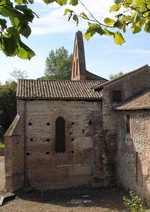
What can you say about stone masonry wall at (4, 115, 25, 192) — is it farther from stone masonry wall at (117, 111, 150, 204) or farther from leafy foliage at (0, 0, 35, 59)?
leafy foliage at (0, 0, 35, 59)

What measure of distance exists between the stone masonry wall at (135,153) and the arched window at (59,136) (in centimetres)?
367

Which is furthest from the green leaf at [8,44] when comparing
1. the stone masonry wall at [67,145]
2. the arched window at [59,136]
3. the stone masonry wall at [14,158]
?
the arched window at [59,136]

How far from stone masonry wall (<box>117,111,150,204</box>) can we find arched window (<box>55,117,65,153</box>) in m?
3.67

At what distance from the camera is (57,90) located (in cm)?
2123

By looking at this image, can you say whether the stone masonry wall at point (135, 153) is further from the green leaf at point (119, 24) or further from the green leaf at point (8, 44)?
the green leaf at point (8, 44)

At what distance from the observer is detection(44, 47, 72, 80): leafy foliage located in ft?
198

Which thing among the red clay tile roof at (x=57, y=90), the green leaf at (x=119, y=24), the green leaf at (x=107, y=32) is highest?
the red clay tile roof at (x=57, y=90)

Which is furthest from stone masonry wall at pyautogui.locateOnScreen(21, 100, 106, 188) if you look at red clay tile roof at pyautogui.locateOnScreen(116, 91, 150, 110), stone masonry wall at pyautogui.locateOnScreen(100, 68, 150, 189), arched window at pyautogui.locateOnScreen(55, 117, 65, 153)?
red clay tile roof at pyautogui.locateOnScreen(116, 91, 150, 110)

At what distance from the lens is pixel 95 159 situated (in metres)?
20.8

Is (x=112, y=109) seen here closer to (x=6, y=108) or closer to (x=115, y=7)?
(x=115, y=7)

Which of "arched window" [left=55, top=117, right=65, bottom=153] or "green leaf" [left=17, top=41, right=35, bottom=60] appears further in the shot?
"arched window" [left=55, top=117, right=65, bottom=153]

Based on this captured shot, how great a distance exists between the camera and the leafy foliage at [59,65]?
6047 centimetres

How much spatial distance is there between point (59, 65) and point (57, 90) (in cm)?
4002

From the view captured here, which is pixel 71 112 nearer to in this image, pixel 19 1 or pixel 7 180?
pixel 7 180
